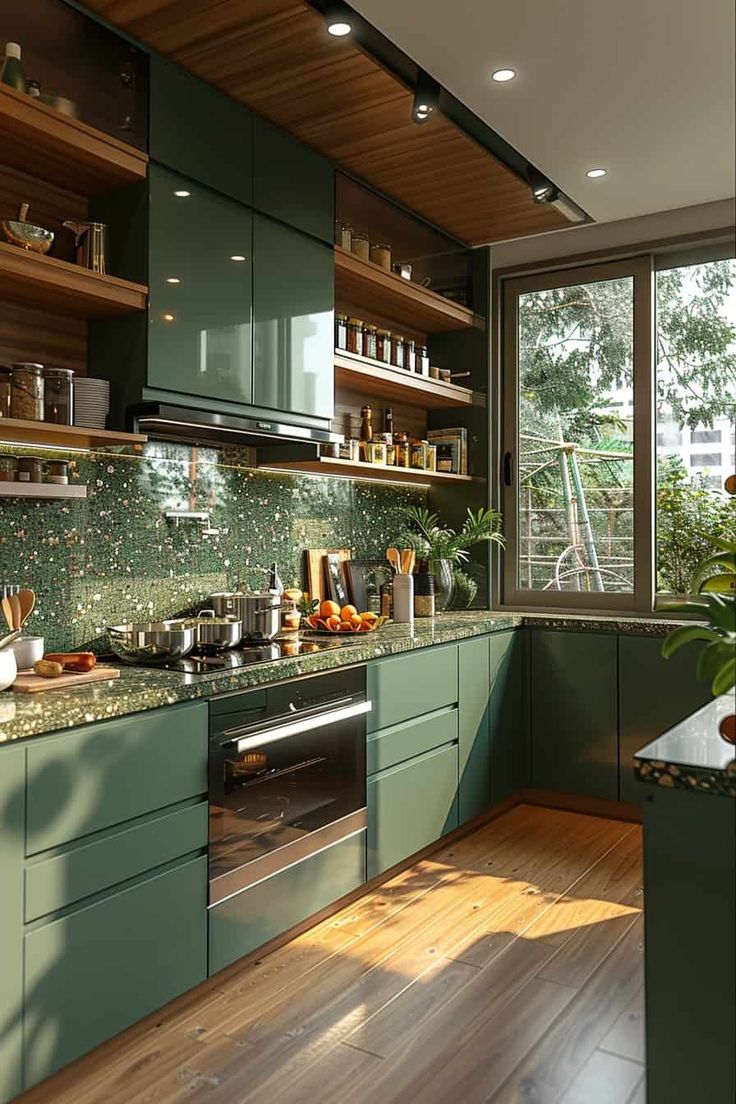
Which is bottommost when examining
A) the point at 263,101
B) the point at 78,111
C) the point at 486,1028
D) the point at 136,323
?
the point at 486,1028

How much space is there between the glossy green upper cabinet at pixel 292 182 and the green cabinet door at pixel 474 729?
1.65 m

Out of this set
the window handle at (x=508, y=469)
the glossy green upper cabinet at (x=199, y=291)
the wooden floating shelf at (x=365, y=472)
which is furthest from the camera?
the window handle at (x=508, y=469)

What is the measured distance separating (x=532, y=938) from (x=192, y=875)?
1084 mm

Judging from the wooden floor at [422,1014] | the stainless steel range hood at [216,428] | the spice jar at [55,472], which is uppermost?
the stainless steel range hood at [216,428]

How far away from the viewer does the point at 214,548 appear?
320 centimetres

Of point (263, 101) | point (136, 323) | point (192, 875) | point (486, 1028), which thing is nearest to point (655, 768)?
point (486, 1028)

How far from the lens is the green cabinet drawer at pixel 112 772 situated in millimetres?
1851

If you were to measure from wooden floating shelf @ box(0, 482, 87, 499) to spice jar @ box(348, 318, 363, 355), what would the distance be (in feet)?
4.94

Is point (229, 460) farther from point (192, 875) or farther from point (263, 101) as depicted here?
point (192, 875)

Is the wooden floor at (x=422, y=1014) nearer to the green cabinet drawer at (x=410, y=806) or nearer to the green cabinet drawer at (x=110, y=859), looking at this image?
the green cabinet drawer at (x=410, y=806)

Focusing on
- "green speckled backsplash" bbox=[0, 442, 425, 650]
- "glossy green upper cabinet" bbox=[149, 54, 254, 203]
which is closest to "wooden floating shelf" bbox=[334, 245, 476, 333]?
"glossy green upper cabinet" bbox=[149, 54, 254, 203]

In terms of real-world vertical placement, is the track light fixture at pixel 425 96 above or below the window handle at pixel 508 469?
above

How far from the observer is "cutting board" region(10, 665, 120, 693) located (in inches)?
82.7

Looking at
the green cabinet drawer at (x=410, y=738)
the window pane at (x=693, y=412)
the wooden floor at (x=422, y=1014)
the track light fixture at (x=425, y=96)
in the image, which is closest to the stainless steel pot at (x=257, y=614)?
the green cabinet drawer at (x=410, y=738)
